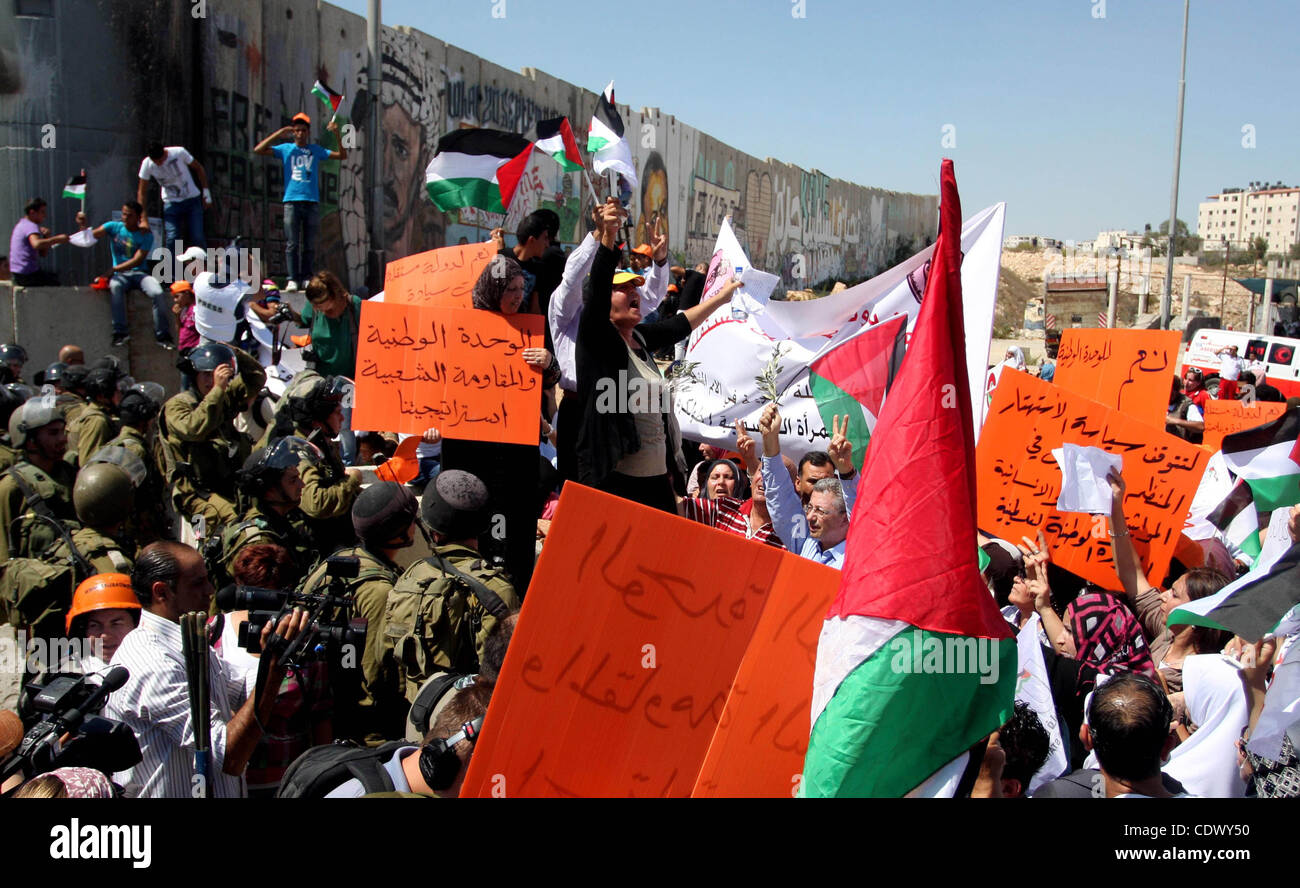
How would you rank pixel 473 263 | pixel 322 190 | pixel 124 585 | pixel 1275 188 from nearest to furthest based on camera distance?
pixel 124 585 → pixel 473 263 → pixel 322 190 → pixel 1275 188

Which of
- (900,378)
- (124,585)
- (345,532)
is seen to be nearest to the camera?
(900,378)

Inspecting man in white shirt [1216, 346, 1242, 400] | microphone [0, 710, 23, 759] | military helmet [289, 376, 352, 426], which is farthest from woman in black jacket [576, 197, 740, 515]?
man in white shirt [1216, 346, 1242, 400]

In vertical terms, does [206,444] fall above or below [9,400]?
below

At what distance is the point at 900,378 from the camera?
248cm

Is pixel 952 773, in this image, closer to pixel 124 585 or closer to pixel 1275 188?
pixel 124 585

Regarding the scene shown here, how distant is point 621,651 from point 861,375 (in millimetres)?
3443

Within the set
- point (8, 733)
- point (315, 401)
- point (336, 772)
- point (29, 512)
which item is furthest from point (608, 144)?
point (8, 733)

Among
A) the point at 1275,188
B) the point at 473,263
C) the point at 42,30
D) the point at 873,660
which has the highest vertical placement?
the point at 1275,188

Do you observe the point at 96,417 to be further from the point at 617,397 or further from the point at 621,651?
the point at 621,651

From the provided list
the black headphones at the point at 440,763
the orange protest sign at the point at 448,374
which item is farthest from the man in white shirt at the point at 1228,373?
the black headphones at the point at 440,763

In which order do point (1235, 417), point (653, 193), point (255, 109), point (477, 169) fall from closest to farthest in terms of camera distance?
point (477, 169)
point (1235, 417)
point (255, 109)
point (653, 193)

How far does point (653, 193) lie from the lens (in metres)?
23.0
